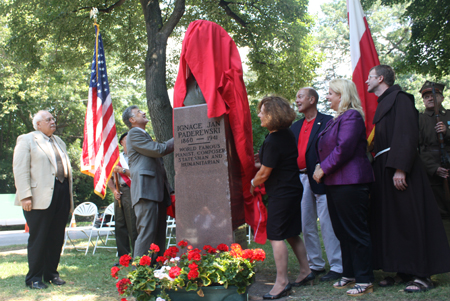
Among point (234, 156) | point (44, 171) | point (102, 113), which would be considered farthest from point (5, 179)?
point (234, 156)

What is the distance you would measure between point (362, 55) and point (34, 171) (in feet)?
15.0

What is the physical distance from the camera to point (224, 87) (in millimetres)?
4289

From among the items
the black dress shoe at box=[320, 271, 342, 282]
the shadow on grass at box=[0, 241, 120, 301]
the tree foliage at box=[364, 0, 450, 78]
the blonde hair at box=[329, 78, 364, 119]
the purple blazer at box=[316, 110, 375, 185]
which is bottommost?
the shadow on grass at box=[0, 241, 120, 301]

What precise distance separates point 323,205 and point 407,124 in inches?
54.4

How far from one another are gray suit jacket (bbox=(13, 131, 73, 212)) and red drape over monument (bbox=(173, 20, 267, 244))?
187 centimetres

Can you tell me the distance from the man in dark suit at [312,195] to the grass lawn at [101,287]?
376 mm

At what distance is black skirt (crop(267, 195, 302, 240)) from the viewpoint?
3.87m

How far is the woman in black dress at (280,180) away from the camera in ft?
12.6

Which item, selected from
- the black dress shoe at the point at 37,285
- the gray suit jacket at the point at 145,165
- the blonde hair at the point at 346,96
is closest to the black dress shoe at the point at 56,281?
the black dress shoe at the point at 37,285

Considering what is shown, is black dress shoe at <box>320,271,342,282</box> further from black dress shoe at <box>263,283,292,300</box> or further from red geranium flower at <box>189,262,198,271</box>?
red geranium flower at <box>189,262,198,271</box>

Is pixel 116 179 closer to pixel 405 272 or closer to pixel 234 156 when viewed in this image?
pixel 234 156

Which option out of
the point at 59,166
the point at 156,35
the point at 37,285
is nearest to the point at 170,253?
the point at 37,285

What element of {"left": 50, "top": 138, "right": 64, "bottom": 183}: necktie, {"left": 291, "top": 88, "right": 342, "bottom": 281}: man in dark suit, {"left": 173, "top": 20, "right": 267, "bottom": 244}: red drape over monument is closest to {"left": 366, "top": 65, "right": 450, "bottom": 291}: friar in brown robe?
{"left": 291, "top": 88, "right": 342, "bottom": 281}: man in dark suit

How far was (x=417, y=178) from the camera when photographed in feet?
12.5
